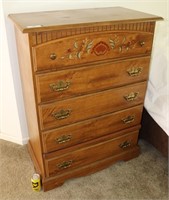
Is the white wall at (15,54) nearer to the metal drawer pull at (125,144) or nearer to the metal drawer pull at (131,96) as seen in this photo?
the metal drawer pull at (131,96)

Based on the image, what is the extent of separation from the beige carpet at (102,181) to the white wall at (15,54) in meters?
0.20

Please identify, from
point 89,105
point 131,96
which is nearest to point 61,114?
point 89,105

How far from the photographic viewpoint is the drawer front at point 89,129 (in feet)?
4.38

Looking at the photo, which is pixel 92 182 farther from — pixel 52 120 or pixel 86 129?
pixel 52 120

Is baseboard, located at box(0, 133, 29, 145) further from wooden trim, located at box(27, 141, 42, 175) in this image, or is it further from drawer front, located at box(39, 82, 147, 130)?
drawer front, located at box(39, 82, 147, 130)

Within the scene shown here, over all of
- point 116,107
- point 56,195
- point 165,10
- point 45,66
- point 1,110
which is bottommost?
point 56,195

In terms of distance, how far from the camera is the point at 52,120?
4.15 feet

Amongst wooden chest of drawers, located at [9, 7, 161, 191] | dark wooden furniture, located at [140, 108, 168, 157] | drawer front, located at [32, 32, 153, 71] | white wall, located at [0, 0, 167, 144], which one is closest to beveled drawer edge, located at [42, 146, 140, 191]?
wooden chest of drawers, located at [9, 7, 161, 191]

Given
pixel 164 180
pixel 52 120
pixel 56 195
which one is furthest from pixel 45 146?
pixel 164 180

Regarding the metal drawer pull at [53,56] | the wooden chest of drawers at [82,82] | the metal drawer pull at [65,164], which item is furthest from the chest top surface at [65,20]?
the metal drawer pull at [65,164]

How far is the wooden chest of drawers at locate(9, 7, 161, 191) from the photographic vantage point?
1093mm

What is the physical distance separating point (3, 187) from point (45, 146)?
484 mm

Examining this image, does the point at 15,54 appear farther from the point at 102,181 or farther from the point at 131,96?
the point at 102,181

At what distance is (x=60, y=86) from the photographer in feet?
3.88
